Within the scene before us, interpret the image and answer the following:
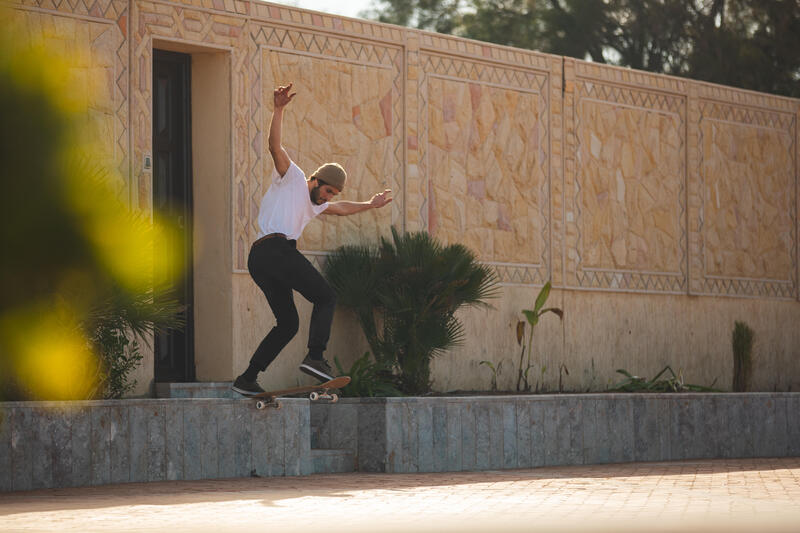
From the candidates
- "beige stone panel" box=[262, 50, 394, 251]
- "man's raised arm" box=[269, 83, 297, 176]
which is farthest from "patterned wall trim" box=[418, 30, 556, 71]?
"man's raised arm" box=[269, 83, 297, 176]

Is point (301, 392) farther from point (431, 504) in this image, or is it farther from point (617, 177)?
point (617, 177)

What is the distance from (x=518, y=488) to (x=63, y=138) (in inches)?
187

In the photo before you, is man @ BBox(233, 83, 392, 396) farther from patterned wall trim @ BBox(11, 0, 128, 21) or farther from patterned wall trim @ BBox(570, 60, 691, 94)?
patterned wall trim @ BBox(570, 60, 691, 94)

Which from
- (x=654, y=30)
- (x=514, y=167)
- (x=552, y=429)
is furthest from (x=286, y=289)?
(x=654, y=30)

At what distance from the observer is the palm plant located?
14.0 m

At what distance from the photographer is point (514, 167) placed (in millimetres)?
16797

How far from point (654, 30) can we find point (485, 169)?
14.5 m

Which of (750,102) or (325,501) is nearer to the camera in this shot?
(325,501)

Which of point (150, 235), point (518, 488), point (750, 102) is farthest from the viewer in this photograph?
point (750, 102)

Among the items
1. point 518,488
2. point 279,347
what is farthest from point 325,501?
point 279,347

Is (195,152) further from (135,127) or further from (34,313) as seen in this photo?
(34,313)

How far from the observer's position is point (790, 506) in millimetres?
8570

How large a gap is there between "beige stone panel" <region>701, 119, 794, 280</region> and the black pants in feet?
30.0

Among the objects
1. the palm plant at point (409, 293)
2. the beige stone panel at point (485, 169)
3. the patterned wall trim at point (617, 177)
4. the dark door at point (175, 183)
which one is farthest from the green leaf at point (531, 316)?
the dark door at point (175, 183)
